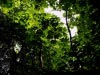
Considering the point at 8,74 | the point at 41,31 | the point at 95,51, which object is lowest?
the point at 8,74

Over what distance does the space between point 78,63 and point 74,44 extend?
3010mm

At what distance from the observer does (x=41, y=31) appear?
24391mm

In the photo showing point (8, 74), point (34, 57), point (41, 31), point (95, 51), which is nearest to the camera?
point (95, 51)

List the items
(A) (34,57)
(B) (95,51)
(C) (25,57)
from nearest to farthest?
1. (B) (95,51)
2. (C) (25,57)
3. (A) (34,57)

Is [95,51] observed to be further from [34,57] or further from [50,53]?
[34,57]

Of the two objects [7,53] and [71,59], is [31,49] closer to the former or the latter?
[7,53]

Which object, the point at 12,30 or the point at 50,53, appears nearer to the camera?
the point at 12,30

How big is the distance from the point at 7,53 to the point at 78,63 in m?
7.92

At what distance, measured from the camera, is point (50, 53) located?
A: 27.0 meters

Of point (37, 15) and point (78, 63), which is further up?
point (37, 15)

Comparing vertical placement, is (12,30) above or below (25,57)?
above

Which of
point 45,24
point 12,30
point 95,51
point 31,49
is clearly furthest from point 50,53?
point 95,51

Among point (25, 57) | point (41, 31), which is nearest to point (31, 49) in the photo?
point (25, 57)

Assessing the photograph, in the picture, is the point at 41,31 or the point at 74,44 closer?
the point at 74,44
